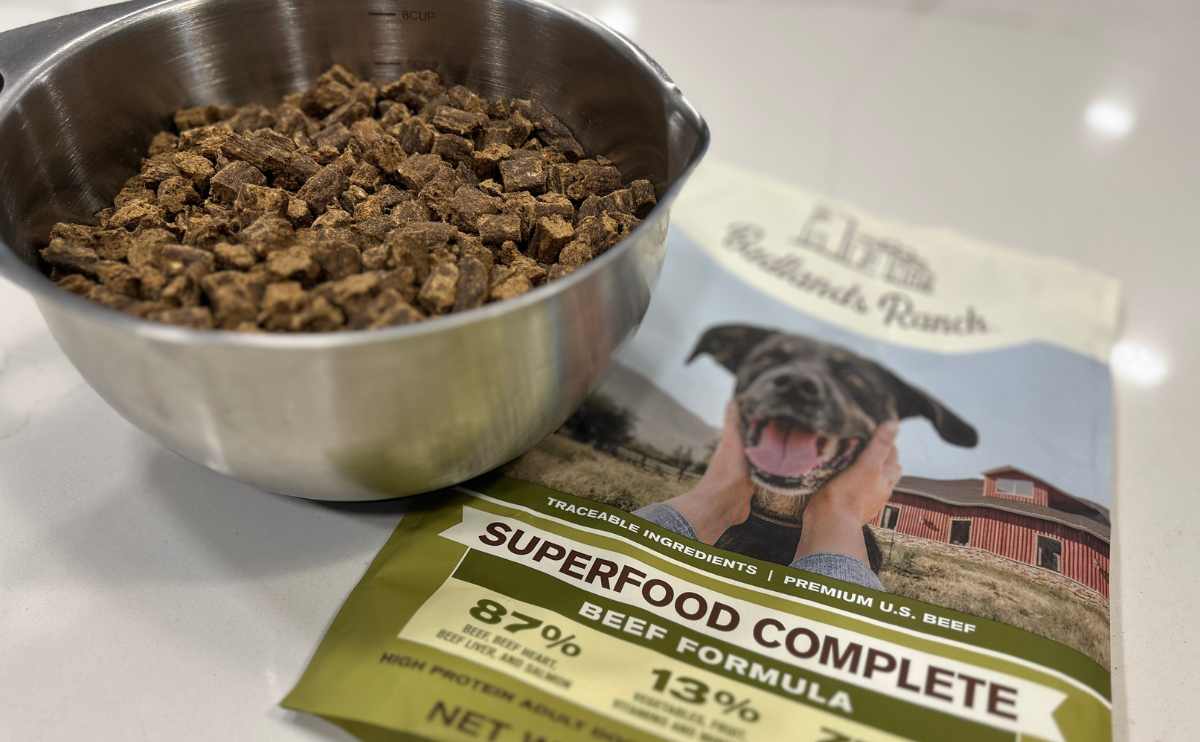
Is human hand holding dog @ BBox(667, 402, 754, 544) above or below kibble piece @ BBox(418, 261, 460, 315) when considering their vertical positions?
below

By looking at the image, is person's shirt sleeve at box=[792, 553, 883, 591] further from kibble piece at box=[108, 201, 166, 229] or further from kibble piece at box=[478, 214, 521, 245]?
kibble piece at box=[108, 201, 166, 229]

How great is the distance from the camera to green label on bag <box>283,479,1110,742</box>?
0.61 meters

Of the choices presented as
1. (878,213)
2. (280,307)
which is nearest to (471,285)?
(280,307)

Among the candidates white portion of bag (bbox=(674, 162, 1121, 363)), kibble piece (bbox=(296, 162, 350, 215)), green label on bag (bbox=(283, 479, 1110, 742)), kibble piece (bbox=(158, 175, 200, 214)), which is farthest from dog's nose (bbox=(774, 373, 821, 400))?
kibble piece (bbox=(158, 175, 200, 214))

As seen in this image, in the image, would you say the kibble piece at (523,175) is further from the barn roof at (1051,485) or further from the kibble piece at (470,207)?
the barn roof at (1051,485)

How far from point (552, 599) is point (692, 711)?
13 centimetres

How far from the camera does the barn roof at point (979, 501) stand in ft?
2.62

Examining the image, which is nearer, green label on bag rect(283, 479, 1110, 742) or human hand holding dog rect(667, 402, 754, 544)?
green label on bag rect(283, 479, 1110, 742)

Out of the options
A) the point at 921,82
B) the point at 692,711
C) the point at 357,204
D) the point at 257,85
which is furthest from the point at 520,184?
the point at 921,82

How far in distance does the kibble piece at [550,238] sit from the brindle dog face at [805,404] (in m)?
0.24

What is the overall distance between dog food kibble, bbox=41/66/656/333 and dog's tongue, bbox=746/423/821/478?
0.22m

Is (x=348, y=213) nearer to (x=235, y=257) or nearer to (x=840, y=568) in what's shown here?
(x=235, y=257)

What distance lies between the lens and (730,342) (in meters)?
0.96

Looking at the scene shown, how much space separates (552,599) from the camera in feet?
2.27
